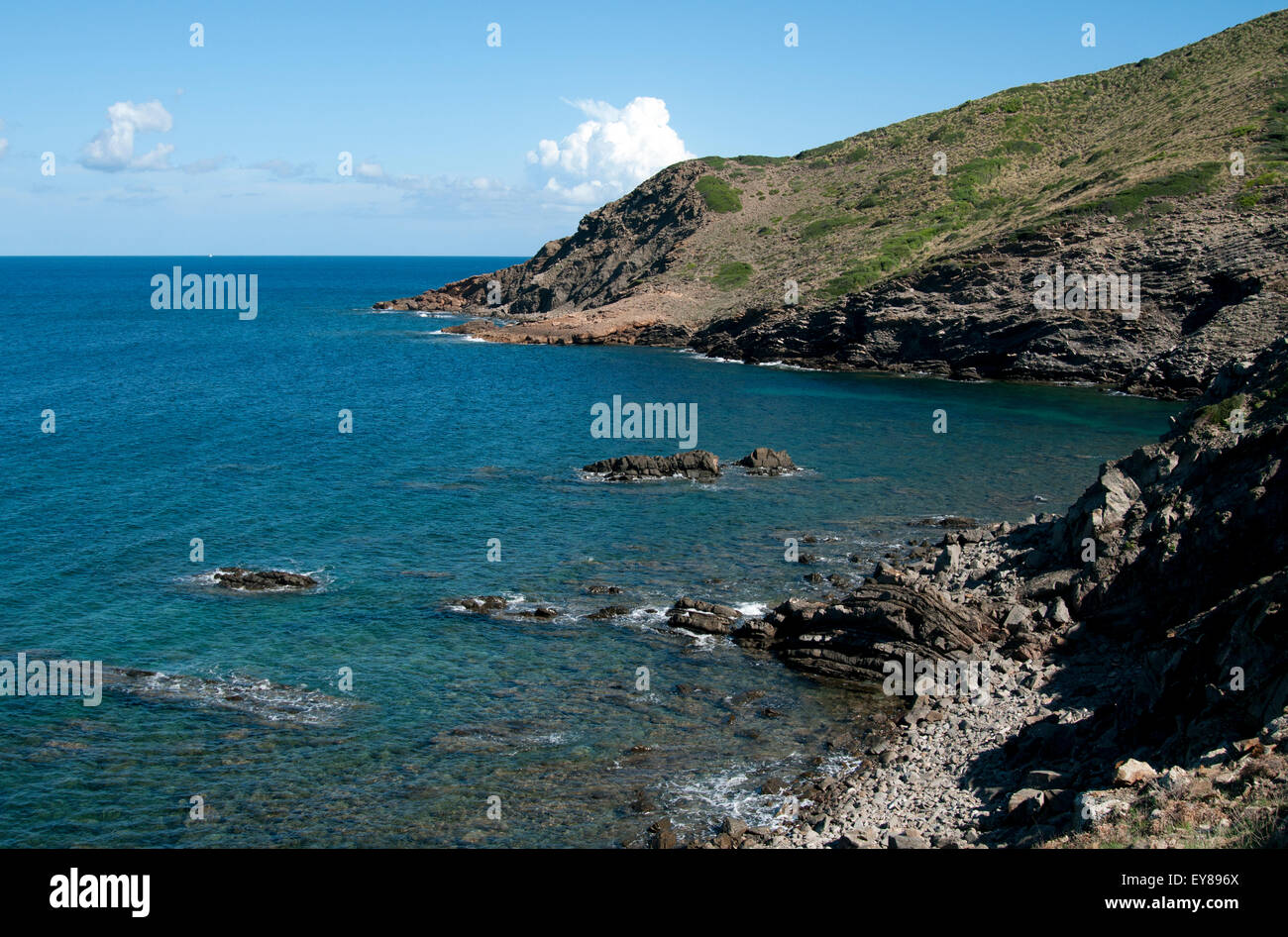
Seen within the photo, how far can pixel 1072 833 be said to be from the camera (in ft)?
58.4

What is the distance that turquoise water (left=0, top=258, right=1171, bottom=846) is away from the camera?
87.2 ft

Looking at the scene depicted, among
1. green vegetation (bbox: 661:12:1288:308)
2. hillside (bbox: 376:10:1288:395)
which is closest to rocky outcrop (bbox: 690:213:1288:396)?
hillside (bbox: 376:10:1288:395)

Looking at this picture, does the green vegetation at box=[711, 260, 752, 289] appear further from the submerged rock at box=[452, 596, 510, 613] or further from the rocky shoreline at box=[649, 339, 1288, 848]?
the submerged rock at box=[452, 596, 510, 613]

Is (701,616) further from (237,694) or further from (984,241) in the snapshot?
(984,241)

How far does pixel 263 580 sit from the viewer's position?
42.1 metres

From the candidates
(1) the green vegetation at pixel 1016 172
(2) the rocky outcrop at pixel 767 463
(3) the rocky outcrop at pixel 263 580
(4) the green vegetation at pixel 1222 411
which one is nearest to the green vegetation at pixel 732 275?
(1) the green vegetation at pixel 1016 172

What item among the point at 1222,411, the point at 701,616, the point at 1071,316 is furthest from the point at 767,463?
the point at 1071,316

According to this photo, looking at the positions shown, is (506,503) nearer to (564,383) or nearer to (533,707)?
(533,707)

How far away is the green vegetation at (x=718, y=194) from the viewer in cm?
15475

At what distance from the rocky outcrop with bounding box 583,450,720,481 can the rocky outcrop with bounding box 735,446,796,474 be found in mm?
2202

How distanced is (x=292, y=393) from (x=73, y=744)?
68.9 m

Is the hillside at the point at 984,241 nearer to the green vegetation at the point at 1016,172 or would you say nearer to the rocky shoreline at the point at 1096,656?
the green vegetation at the point at 1016,172
